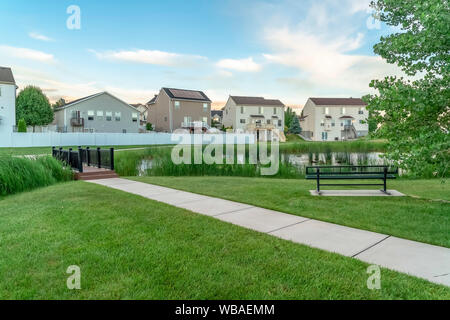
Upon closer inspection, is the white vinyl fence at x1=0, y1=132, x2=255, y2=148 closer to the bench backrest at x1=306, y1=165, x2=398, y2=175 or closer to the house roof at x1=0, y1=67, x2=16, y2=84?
the house roof at x1=0, y1=67, x2=16, y2=84

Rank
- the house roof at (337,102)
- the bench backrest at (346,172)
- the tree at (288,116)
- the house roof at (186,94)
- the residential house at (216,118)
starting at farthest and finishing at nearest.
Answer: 1. the tree at (288,116)
2. the residential house at (216,118)
3. the house roof at (337,102)
4. the house roof at (186,94)
5. the bench backrest at (346,172)

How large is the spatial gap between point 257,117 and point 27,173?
4610cm

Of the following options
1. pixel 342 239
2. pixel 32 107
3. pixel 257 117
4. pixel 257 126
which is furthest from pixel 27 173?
pixel 257 117

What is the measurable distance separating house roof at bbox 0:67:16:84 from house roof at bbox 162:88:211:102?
20444 millimetres

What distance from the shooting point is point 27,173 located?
8914 mm

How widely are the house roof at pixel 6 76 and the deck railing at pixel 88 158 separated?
1123 inches

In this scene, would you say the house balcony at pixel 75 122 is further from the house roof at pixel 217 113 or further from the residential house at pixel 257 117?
the house roof at pixel 217 113

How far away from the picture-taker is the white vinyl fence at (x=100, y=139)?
94.1 ft

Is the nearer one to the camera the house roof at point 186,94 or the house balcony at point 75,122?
the house balcony at point 75,122

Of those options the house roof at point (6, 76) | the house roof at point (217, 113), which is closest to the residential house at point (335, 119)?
the house roof at point (217, 113)

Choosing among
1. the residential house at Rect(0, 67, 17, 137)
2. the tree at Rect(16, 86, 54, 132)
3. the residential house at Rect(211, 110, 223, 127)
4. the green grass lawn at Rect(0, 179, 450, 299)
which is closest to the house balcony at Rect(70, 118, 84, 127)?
the residential house at Rect(0, 67, 17, 137)

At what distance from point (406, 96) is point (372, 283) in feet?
11.4

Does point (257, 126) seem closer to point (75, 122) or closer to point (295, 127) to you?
point (295, 127)

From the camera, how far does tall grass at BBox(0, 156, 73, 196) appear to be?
8250mm
